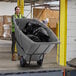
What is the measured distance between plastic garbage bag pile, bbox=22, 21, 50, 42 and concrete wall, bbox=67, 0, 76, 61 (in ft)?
5.90

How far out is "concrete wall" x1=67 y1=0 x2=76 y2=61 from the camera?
9.03 metres

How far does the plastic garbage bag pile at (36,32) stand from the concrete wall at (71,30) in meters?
1.80

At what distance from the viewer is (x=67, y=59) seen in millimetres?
9070

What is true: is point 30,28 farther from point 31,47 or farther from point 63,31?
point 63,31

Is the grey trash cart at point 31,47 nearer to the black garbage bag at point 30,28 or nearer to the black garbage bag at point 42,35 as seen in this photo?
the black garbage bag at point 42,35

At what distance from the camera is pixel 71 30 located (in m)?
9.12

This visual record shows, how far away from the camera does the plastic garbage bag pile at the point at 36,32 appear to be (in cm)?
715

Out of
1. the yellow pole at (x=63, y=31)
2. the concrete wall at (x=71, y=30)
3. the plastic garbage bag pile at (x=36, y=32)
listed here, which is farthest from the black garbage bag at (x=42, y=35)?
the concrete wall at (x=71, y=30)

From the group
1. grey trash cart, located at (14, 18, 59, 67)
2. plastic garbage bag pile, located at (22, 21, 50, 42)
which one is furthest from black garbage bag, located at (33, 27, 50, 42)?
grey trash cart, located at (14, 18, 59, 67)

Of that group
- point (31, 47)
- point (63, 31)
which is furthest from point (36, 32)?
point (63, 31)

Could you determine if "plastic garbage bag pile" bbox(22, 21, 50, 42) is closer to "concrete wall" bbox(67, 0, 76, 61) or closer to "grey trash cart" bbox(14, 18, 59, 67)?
"grey trash cart" bbox(14, 18, 59, 67)

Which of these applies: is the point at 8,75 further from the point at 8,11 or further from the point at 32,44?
the point at 8,11

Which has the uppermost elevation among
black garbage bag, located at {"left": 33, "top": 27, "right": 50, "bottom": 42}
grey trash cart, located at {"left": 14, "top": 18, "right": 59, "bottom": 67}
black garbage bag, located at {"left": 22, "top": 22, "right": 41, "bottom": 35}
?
black garbage bag, located at {"left": 22, "top": 22, "right": 41, "bottom": 35}

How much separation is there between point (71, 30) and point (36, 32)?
2186 mm
